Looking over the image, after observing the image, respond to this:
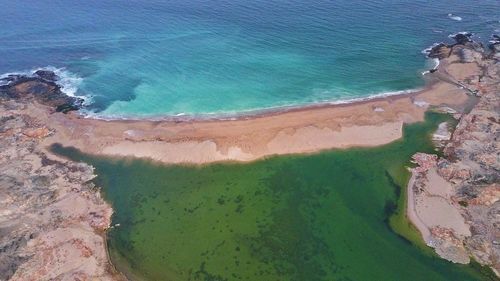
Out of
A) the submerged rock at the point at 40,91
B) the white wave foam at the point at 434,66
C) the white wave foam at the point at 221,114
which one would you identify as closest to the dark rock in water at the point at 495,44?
the white wave foam at the point at 434,66

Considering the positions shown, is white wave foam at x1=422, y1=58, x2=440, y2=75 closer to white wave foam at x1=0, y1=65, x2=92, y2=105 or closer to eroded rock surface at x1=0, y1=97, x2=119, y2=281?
eroded rock surface at x1=0, y1=97, x2=119, y2=281

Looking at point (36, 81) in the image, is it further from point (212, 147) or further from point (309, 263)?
point (309, 263)

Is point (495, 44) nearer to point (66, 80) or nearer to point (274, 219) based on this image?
point (274, 219)

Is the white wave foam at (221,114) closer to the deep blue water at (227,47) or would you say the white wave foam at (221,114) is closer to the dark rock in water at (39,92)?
the deep blue water at (227,47)

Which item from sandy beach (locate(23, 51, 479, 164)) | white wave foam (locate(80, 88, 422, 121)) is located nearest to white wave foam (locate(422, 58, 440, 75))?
sandy beach (locate(23, 51, 479, 164))

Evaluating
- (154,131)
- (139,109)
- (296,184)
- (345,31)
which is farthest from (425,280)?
(345,31)

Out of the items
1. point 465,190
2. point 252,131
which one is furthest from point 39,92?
point 465,190
